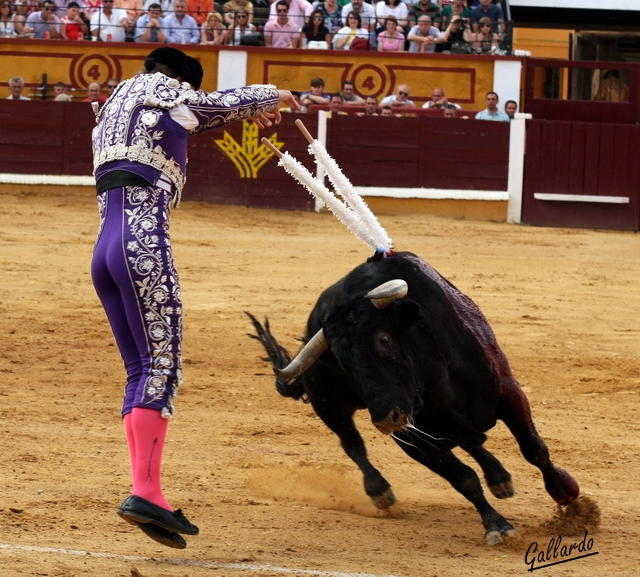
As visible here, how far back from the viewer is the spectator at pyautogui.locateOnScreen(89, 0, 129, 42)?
13.0 m

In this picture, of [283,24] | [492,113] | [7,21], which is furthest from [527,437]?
[7,21]

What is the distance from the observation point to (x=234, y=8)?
1334 cm

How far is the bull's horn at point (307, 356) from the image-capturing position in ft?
11.3

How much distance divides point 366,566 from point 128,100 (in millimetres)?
1385

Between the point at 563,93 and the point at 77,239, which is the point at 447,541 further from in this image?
the point at 563,93

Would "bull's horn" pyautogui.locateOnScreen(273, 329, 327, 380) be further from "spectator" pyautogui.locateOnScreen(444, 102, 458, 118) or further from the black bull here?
"spectator" pyautogui.locateOnScreen(444, 102, 458, 118)

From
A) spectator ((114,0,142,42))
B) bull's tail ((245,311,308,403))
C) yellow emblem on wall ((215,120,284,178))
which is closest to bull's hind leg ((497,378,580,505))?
bull's tail ((245,311,308,403))

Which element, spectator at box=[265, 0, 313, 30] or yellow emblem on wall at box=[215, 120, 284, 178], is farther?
spectator at box=[265, 0, 313, 30]

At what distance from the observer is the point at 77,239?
31.9 feet

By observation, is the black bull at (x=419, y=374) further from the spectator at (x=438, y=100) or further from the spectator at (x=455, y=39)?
Answer: the spectator at (x=455, y=39)

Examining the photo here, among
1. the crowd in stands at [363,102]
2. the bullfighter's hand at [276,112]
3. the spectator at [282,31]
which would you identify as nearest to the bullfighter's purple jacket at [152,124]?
the bullfighter's hand at [276,112]

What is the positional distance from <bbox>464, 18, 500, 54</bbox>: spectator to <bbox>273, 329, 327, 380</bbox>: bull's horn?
10034 mm

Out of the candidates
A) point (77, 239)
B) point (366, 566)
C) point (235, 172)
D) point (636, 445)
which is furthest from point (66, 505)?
point (235, 172)

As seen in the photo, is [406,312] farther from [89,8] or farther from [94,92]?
[89,8]
